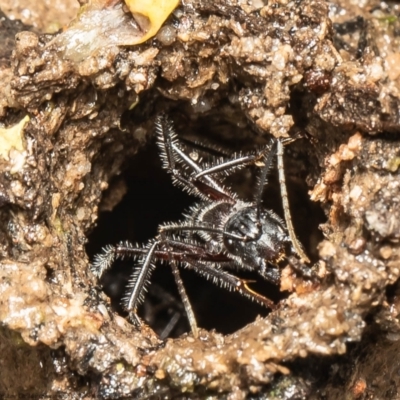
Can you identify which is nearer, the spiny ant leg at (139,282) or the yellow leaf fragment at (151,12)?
the yellow leaf fragment at (151,12)

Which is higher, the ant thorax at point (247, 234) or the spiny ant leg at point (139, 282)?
the ant thorax at point (247, 234)

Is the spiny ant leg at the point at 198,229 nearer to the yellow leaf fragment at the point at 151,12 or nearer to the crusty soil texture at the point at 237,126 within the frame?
the crusty soil texture at the point at 237,126

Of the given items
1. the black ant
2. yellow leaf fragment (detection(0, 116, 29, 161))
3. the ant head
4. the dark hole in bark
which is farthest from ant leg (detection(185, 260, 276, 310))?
yellow leaf fragment (detection(0, 116, 29, 161))

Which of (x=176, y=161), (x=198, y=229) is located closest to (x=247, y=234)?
(x=198, y=229)

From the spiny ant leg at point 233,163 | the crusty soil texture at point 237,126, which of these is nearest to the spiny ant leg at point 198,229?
the spiny ant leg at point 233,163

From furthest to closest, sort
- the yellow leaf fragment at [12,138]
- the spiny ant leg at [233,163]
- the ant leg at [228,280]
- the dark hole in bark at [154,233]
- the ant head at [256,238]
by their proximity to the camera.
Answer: the dark hole in bark at [154,233] < the ant head at [256,238] < the spiny ant leg at [233,163] < the ant leg at [228,280] < the yellow leaf fragment at [12,138]
